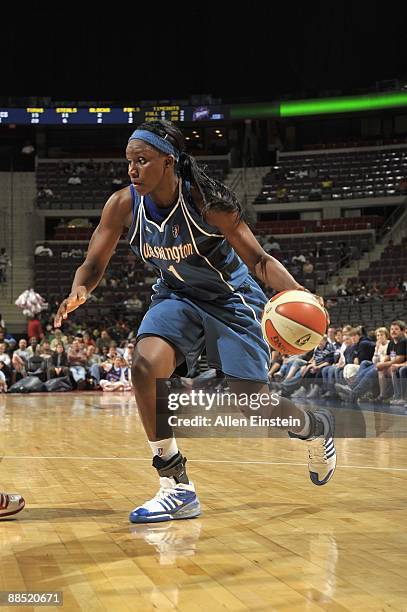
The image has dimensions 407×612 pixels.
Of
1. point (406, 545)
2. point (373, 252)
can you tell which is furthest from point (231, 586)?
point (373, 252)

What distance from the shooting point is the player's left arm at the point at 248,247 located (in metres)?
3.61

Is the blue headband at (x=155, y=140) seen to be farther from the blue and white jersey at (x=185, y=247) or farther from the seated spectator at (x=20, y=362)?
the seated spectator at (x=20, y=362)

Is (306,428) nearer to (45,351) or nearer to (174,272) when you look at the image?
(174,272)

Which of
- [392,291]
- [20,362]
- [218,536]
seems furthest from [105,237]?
[392,291]

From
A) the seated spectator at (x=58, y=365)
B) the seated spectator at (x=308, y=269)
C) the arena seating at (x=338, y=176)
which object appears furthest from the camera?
the arena seating at (x=338, y=176)

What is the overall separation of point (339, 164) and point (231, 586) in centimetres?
2764

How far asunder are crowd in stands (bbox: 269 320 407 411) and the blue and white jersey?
6183mm

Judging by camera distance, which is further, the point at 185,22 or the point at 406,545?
the point at 185,22

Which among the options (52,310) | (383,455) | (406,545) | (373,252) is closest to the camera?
(406,545)

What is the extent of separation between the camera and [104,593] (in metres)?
2.45

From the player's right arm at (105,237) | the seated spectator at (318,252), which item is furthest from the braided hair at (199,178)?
the seated spectator at (318,252)

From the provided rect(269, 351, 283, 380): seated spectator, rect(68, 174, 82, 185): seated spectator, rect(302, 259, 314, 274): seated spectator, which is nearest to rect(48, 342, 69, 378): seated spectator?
rect(269, 351, 283, 380): seated spectator

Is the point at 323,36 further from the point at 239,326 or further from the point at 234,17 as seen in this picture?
the point at 239,326

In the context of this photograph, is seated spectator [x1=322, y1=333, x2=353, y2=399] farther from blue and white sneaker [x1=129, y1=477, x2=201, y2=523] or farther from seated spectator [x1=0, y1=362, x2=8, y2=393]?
blue and white sneaker [x1=129, y1=477, x2=201, y2=523]
